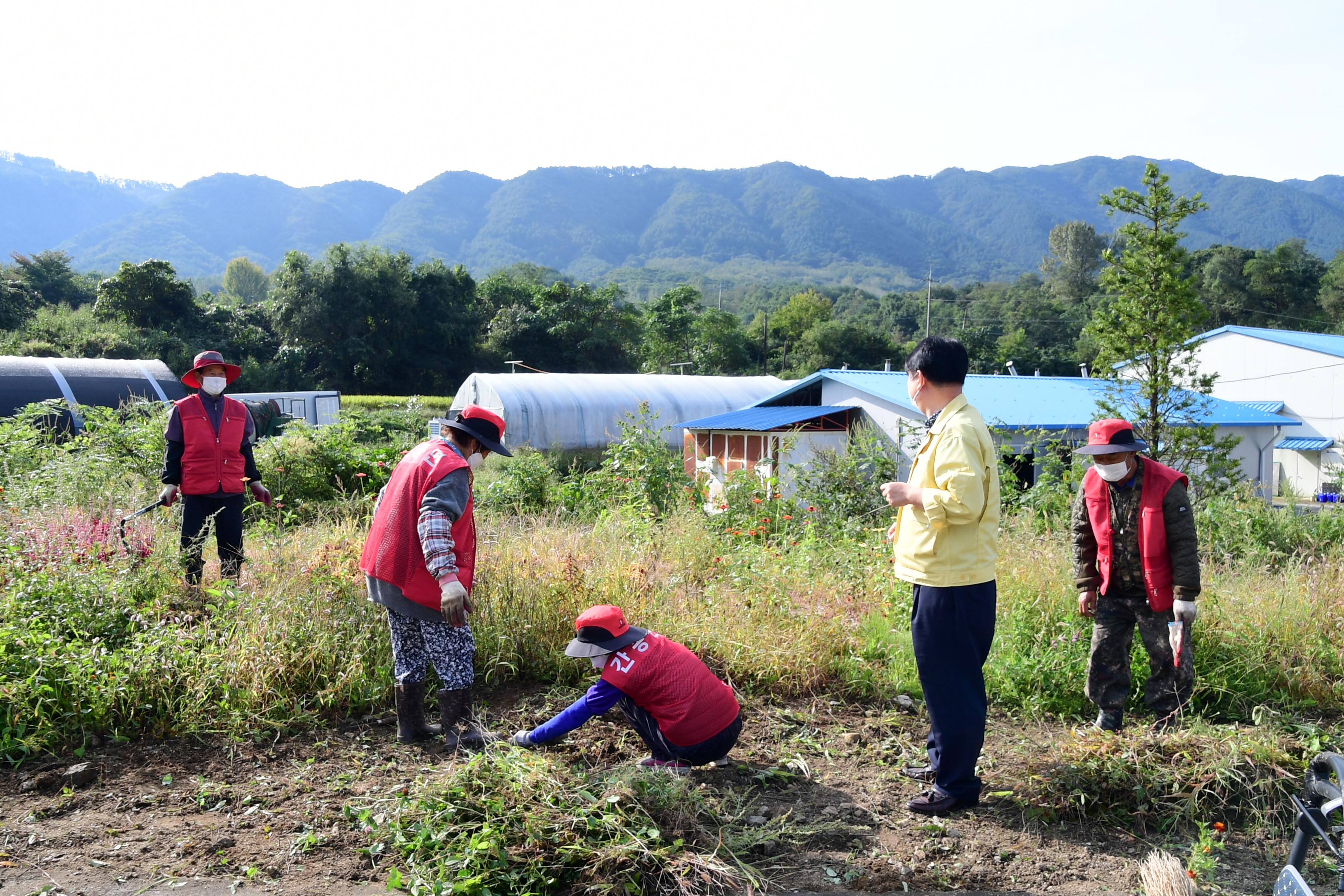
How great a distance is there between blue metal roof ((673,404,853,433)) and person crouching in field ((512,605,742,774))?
1216 cm

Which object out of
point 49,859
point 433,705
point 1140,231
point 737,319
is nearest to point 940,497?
point 433,705

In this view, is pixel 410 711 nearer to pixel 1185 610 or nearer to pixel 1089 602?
pixel 1089 602

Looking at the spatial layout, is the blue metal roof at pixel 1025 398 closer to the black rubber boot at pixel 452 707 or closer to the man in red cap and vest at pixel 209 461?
the man in red cap and vest at pixel 209 461

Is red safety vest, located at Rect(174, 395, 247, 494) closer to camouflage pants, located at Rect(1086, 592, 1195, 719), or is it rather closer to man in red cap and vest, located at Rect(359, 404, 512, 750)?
man in red cap and vest, located at Rect(359, 404, 512, 750)

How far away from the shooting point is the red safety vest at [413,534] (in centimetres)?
360

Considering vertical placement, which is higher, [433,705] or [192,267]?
[192,267]

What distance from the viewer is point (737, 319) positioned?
182 ft

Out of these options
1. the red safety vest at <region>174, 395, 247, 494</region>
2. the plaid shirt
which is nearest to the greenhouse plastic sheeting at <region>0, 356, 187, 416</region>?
the red safety vest at <region>174, 395, 247, 494</region>

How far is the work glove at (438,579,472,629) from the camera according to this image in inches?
133

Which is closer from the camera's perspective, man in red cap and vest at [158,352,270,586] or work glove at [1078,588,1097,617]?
work glove at [1078,588,1097,617]

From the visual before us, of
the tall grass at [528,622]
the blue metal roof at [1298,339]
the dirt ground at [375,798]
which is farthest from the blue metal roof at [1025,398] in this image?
the dirt ground at [375,798]

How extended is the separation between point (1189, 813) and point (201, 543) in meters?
5.06

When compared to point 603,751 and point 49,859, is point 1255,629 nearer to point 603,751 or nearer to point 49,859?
point 603,751

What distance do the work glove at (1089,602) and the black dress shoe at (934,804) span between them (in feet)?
4.28
